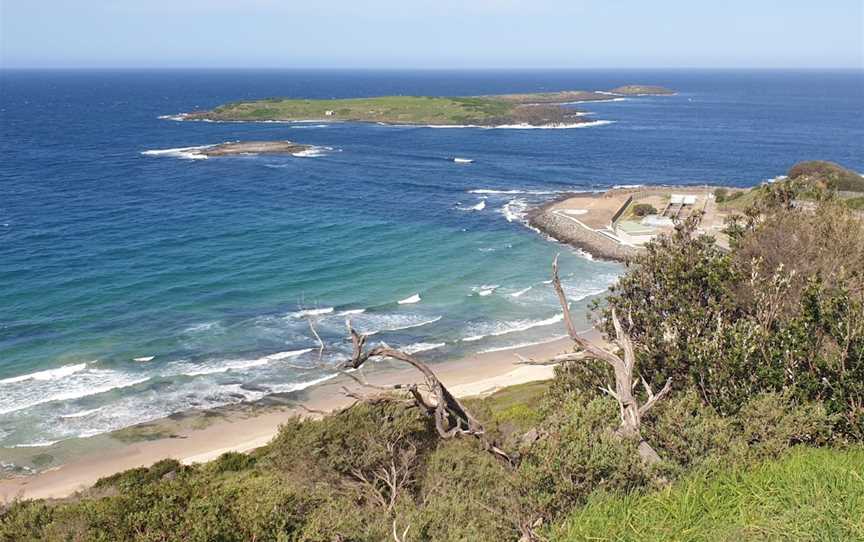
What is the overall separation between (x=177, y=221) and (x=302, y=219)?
12109 mm

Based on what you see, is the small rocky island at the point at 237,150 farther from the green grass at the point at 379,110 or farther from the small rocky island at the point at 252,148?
the green grass at the point at 379,110

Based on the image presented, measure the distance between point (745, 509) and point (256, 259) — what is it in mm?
49602

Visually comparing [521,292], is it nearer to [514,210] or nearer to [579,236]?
[579,236]

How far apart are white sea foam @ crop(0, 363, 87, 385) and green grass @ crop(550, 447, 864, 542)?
34.1 metres

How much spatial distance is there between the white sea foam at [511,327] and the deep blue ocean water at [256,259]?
18 centimetres

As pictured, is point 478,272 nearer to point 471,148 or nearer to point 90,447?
point 90,447

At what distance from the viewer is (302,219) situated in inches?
2697

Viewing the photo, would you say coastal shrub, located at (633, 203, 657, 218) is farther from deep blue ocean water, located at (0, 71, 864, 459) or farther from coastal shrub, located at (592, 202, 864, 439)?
coastal shrub, located at (592, 202, 864, 439)

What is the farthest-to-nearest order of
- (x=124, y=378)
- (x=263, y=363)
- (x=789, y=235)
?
(x=263, y=363)
(x=124, y=378)
(x=789, y=235)

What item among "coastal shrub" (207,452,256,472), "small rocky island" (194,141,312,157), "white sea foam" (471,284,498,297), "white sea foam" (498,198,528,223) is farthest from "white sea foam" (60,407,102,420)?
"small rocky island" (194,141,312,157)

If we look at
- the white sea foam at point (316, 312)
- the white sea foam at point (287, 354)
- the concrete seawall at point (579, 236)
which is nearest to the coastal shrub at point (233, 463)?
the white sea foam at point (287, 354)

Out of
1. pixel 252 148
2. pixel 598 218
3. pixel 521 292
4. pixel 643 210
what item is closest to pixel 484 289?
pixel 521 292

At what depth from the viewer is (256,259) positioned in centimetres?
5556

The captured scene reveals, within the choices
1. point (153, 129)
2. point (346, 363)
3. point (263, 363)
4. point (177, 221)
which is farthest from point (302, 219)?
point (153, 129)
